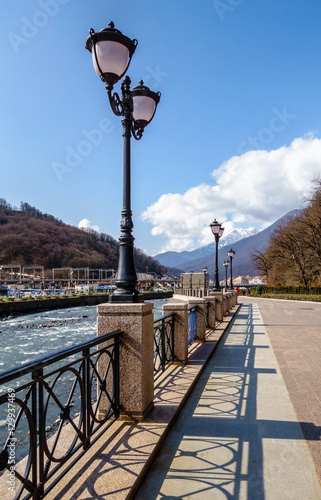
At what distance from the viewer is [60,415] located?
2.77 m

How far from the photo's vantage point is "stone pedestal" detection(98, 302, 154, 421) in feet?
12.4

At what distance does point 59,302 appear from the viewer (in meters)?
53.8

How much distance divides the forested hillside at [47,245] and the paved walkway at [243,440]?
12972cm

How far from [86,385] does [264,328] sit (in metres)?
10.6

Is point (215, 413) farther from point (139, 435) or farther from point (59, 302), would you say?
point (59, 302)

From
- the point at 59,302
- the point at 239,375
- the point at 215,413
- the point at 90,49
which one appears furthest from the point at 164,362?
the point at 59,302

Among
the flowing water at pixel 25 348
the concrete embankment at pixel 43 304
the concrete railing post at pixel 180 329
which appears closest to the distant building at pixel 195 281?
the concrete embankment at pixel 43 304

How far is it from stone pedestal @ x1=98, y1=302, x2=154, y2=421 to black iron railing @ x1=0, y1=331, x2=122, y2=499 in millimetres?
84

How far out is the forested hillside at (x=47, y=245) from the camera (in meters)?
126

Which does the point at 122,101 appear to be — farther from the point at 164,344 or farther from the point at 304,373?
the point at 304,373

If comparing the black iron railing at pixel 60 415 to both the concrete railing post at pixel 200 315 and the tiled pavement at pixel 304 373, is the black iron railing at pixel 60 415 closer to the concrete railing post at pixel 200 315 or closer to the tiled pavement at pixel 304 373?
the tiled pavement at pixel 304 373

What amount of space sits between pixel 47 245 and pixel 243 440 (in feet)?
453

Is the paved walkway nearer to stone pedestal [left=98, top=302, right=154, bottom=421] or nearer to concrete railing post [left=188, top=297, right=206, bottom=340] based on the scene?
stone pedestal [left=98, top=302, right=154, bottom=421]

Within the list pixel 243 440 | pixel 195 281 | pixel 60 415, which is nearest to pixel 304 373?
pixel 243 440
